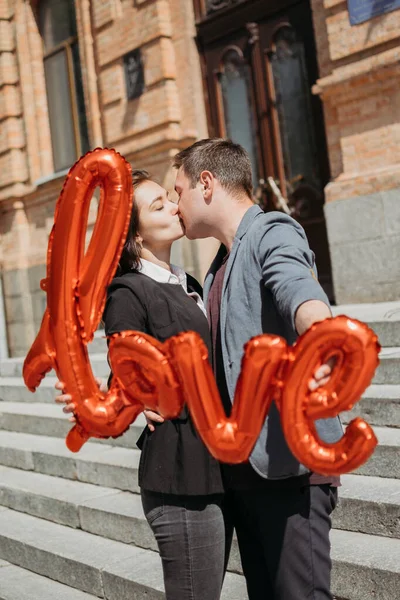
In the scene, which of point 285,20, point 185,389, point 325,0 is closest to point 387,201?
point 325,0

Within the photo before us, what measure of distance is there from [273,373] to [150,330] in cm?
63

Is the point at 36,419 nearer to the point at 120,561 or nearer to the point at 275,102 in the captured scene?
the point at 120,561

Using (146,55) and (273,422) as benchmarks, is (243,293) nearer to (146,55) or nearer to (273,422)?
(273,422)

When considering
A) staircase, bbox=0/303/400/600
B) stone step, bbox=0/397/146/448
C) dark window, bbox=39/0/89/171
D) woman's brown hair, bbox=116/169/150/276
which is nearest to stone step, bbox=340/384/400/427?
staircase, bbox=0/303/400/600

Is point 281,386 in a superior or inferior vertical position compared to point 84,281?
inferior

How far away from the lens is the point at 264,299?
6.82 ft

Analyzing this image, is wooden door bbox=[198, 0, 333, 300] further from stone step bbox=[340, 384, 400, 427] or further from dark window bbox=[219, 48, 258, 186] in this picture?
stone step bbox=[340, 384, 400, 427]

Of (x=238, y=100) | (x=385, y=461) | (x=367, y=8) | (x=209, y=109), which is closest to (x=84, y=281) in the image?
(x=385, y=461)

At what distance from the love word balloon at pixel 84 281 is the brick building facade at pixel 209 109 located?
514 cm

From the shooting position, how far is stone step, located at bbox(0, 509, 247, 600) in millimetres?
3785

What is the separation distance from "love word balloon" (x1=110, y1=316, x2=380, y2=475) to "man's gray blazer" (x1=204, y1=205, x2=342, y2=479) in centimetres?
25

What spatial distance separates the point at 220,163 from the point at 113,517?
9.38 ft

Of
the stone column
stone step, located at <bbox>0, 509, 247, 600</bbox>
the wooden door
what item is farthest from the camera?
the wooden door

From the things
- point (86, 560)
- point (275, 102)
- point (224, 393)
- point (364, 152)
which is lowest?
point (86, 560)
